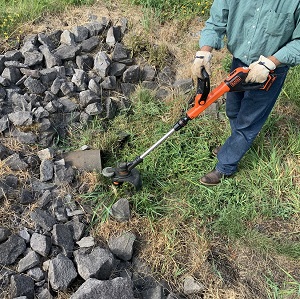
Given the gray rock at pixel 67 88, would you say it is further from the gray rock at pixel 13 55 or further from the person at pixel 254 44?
the person at pixel 254 44

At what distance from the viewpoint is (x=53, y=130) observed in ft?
11.6

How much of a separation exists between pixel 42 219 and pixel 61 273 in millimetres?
476

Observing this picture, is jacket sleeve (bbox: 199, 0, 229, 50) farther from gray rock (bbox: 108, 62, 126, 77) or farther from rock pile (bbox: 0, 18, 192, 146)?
gray rock (bbox: 108, 62, 126, 77)

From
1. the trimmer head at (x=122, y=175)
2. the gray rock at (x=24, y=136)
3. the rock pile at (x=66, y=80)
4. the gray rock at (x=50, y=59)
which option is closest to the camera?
the trimmer head at (x=122, y=175)

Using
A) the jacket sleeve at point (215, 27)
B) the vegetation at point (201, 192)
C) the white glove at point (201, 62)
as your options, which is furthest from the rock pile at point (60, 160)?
the jacket sleeve at point (215, 27)

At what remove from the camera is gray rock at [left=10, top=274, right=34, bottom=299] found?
95.0 inches

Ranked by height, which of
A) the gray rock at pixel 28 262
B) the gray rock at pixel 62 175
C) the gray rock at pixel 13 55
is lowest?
the gray rock at pixel 28 262

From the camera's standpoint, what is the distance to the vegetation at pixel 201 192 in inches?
114

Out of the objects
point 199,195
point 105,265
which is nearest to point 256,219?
point 199,195

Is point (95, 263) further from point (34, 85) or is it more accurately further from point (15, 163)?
point (34, 85)

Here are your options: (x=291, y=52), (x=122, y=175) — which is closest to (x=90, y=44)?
(x=122, y=175)

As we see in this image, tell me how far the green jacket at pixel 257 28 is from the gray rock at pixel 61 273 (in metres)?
1.79

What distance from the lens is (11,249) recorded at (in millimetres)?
2617

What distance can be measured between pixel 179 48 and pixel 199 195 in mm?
1970
